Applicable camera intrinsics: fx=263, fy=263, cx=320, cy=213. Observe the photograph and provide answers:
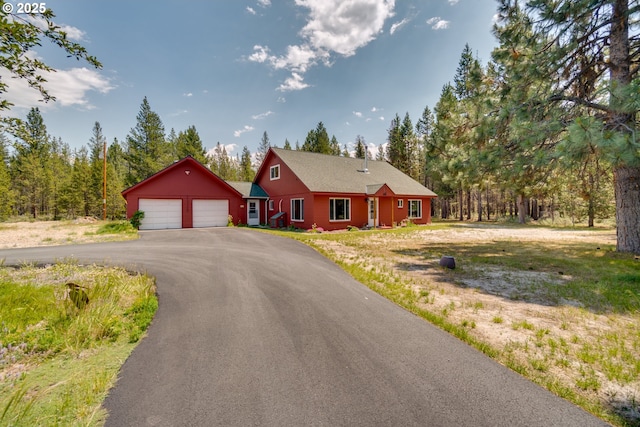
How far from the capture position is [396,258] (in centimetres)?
929

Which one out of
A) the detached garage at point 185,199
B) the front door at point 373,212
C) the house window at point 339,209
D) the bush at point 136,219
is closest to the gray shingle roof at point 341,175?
the house window at point 339,209

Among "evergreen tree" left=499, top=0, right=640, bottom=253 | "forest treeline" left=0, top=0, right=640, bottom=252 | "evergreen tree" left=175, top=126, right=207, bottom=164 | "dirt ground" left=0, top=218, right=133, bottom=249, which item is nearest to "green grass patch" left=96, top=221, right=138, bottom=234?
"dirt ground" left=0, top=218, right=133, bottom=249

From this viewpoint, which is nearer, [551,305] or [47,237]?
[551,305]

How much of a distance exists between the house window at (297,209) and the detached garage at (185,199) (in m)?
5.23

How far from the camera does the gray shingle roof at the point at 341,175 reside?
1938 centimetres

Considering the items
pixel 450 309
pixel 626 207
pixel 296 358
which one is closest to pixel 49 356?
pixel 296 358

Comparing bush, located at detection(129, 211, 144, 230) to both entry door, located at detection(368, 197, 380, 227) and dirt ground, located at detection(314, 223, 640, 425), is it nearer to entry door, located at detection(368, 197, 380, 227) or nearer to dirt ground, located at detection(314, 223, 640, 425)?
entry door, located at detection(368, 197, 380, 227)

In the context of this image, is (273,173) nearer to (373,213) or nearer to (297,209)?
(297,209)

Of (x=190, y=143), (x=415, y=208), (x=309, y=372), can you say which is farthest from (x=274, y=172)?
(x=190, y=143)

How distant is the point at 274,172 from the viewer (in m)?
22.3

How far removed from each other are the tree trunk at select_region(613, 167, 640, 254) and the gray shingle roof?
41.4 feet

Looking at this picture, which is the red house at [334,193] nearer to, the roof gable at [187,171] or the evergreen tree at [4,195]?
the roof gable at [187,171]

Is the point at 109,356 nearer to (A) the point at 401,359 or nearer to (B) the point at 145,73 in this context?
(A) the point at 401,359

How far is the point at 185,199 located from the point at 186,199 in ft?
0.24
